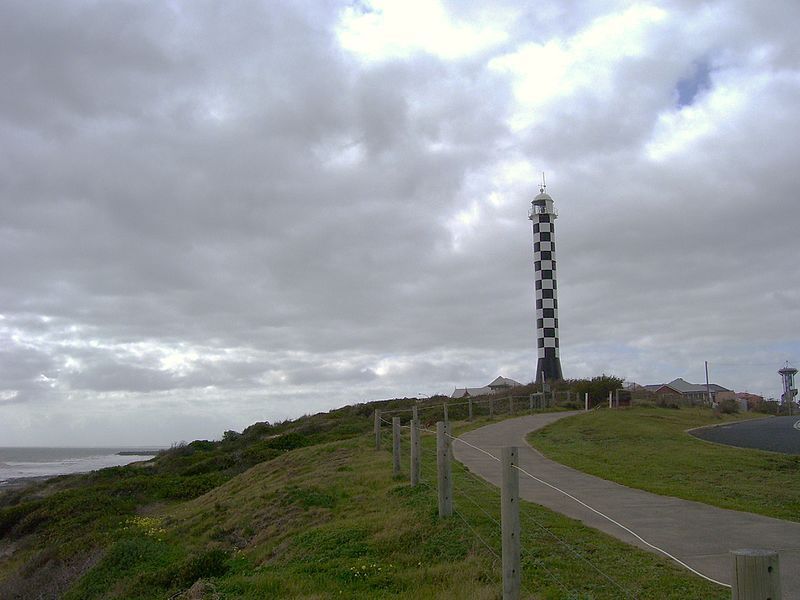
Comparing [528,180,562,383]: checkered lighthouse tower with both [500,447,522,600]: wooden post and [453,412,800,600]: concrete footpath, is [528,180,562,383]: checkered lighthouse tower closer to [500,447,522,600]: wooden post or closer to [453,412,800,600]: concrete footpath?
[453,412,800,600]: concrete footpath

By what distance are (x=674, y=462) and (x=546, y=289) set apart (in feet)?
89.8

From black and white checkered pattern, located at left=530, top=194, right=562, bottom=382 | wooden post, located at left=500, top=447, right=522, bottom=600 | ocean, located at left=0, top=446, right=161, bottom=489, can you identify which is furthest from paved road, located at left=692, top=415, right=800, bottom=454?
ocean, located at left=0, top=446, right=161, bottom=489

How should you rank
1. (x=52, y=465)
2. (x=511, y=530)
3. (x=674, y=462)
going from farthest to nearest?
(x=52, y=465)
(x=674, y=462)
(x=511, y=530)

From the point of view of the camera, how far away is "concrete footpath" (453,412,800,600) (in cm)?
793

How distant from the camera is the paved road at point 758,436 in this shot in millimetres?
21656

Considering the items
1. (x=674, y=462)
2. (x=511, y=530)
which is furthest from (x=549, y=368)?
(x=511, y=530)

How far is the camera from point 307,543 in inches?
398

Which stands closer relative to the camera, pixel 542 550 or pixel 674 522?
pixel 542 550

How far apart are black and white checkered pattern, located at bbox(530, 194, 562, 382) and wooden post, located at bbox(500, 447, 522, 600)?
38.0 meters

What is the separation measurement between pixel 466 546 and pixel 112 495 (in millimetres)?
17073

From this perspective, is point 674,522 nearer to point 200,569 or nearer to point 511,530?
point 511,530

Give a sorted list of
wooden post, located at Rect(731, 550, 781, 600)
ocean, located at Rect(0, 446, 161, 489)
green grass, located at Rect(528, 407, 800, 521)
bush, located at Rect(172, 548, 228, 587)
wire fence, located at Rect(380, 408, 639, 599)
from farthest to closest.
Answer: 1. ocean, located at Rect(0, 446, 161, 489)
2. green grass, located at Rect(528, 407, 800, 521)
3. bush, located at Rect(172, 548, 228, 587)
4. wire fence, located at Rect(380, 408, 639, 599)
5. wooden post, located at Rect(731, 550, 781, 600)

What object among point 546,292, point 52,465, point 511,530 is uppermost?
point 546,292

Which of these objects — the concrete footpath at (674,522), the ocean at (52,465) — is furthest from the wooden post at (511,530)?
the ocean at (52,465)
